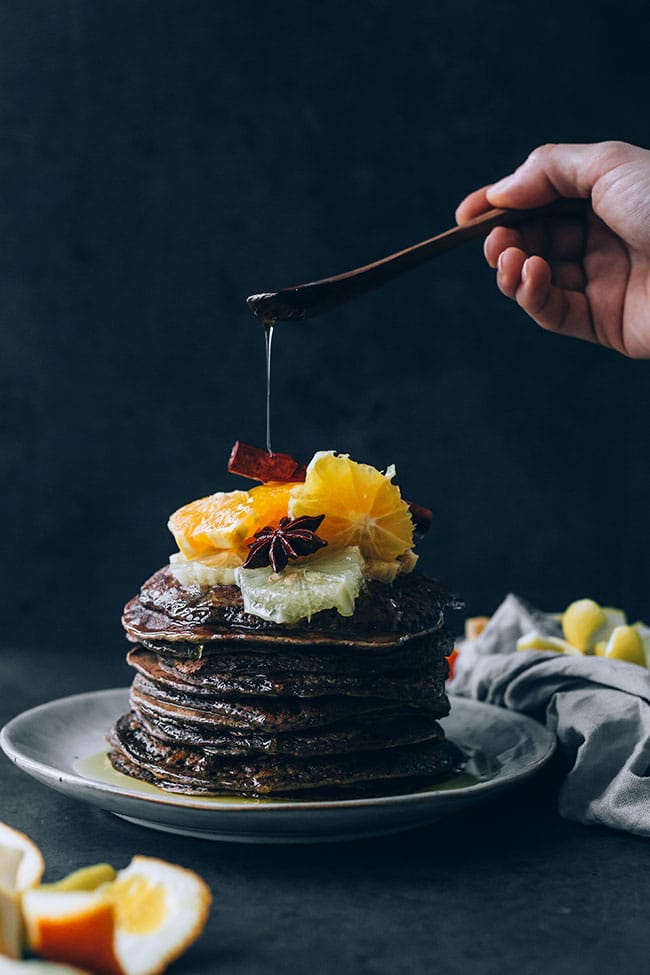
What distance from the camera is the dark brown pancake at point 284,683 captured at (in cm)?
234

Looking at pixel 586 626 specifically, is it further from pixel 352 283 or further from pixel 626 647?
pixel 352 283

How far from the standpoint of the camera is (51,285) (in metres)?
5.07

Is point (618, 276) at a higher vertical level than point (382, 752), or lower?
higher

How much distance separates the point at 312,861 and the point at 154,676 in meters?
0.52

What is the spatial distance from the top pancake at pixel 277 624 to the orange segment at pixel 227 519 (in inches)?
Result: 3.7

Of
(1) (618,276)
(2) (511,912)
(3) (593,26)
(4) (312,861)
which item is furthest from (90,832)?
(3) (593,26)

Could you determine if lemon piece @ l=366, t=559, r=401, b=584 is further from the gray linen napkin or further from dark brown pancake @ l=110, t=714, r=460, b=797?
the gray linen napkin

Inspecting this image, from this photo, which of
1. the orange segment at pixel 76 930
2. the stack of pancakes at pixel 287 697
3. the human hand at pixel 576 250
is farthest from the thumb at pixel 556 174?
the orange segment at pixel 76 930

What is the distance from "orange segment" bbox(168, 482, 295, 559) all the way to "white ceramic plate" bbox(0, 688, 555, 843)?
52 centimetres

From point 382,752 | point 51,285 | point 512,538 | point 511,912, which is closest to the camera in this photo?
point 511,912

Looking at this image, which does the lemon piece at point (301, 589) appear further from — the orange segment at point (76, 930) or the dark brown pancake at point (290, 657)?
the orange segment at point (76, 930)

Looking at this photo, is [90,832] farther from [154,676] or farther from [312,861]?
[312,861]

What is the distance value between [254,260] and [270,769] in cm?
323

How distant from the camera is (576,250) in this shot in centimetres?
378
